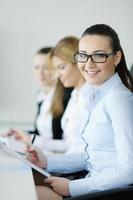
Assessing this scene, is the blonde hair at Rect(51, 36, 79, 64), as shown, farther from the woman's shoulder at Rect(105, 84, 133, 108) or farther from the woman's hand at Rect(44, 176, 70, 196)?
the woman's hand at Rect(44, 176, 70, 196)

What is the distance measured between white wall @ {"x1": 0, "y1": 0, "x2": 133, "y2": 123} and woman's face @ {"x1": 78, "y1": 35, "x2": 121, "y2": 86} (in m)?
0.06

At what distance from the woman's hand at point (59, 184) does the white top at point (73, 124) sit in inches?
6.9

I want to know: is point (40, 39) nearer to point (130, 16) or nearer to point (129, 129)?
point (130, 16)

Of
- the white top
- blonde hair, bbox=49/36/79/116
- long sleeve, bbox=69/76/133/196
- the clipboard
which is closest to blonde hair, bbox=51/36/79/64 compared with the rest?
blonde hair, bbox=49/36/79/116

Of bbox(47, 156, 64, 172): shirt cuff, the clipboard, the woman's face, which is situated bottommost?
bbox(47, 156, 64, 172): shirt cuff

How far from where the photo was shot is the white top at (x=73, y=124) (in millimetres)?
1186

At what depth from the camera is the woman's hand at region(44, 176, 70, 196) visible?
3.38ft

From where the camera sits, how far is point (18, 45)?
1.34m

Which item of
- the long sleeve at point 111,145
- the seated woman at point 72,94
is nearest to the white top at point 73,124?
the seated woman at point 72,94

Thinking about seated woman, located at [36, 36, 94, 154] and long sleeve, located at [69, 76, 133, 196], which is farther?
seated woman, located at [36, 36, 94, 154]

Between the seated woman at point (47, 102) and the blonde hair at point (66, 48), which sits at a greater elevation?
the blonde hair at point (66, 48)

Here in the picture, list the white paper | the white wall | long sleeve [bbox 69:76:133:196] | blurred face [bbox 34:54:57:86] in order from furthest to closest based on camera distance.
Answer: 1. blurred face [bbox 34:54:57:86]
2. the white paper
3. the white wall
4. long sleeve [bbox 69:76:133:196]

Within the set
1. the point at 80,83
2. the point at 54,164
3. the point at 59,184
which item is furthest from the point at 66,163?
the point at 80,83

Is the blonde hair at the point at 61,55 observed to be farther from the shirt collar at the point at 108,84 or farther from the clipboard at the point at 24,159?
the clipboard at the point at 24,159
